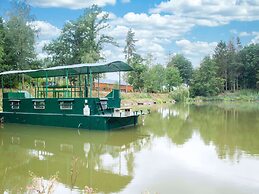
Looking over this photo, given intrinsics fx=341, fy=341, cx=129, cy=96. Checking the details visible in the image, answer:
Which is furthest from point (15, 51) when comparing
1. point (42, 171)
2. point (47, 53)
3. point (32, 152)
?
point (42, 171)

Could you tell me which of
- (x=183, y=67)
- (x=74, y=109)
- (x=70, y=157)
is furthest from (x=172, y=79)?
(x=70, y=157)

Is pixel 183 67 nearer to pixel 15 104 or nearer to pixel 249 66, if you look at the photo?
pixel 249 66

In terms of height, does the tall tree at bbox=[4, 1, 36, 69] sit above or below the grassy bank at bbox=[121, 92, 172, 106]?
above

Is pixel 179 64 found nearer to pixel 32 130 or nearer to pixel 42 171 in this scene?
pixel 32 130

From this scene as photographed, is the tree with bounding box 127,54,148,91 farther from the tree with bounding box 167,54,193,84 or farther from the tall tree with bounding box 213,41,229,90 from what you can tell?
the tree with bounding box 167,54,193,84

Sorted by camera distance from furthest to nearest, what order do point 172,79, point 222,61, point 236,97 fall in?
1. point 222,61
2. point 172,79
3. point 236,97

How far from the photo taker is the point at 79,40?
1593 inches

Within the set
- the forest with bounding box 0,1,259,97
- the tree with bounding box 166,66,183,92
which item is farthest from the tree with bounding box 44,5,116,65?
the tree with bounding box 166,66,183,92

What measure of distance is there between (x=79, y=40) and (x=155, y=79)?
63.4 ft

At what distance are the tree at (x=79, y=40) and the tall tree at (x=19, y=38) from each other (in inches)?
202

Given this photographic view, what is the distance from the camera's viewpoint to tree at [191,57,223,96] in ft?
202

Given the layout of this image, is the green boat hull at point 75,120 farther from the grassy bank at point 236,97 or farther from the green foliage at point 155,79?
the grassy bank at point 236,97

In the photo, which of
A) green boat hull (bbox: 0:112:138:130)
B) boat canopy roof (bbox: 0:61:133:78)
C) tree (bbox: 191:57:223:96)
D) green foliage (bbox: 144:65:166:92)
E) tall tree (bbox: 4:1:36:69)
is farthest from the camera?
tree (bbox: 191:57:223:96)

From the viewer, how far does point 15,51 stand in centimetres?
3453
